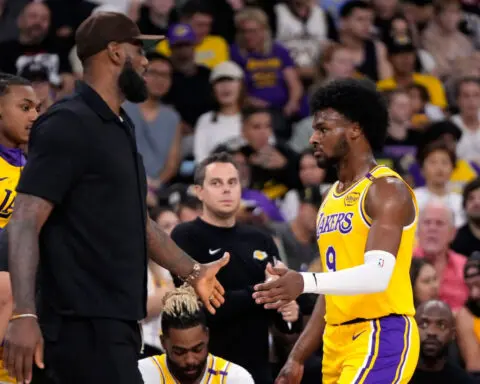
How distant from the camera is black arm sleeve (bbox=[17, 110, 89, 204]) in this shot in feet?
12.5

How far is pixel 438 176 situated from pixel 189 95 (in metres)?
2.69

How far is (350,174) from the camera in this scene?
509cm

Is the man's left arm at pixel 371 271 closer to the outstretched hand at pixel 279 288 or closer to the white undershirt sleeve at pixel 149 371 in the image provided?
the outstretched hand at pixel 279 288

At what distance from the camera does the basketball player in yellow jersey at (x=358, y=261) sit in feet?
15.1

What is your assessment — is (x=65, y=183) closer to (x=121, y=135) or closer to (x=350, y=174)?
(x=121, y=135)

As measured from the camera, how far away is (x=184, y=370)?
19.6ft

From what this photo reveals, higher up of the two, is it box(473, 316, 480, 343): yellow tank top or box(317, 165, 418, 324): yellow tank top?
box(317, 165, 418, 324): yellow tank top

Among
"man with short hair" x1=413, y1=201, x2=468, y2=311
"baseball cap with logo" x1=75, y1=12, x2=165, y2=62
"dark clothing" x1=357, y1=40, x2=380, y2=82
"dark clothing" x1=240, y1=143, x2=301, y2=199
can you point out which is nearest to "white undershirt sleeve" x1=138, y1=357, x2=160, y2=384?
"baseball cap with logo" x1=75, y1=12, x2=165, y2=62

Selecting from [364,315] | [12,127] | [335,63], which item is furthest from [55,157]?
[335,63]

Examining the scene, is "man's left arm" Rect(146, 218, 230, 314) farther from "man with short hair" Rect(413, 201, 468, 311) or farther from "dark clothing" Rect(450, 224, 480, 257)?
"dark clothing" Rect(450, 224, 480, 257)

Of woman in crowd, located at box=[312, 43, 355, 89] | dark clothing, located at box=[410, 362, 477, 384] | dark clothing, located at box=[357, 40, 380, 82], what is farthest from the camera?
dark clothing, located at box=[357, 40, 380, 82]

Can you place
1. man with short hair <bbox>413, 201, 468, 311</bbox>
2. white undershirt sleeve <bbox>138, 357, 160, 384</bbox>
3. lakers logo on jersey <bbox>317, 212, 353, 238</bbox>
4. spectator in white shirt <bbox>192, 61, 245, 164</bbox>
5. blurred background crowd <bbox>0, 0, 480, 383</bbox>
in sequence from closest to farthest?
lakers logo on jersey <bbox>317, 212, 353, 238</bbox>, white undershirt sleeve <bbox>138, 357, 160, 384</bbox>, man with short hair <bbox>413, 201, 468, 311</bbox>, blurred background crowd <bbox>0, 0, 480, 383</bbox>, spectator in white shirt <bbox>192, 61, 245, 164</bbox>

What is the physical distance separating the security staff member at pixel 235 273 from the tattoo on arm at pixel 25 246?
258 centimetres

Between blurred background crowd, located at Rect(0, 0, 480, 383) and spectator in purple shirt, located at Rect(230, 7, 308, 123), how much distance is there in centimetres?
1
